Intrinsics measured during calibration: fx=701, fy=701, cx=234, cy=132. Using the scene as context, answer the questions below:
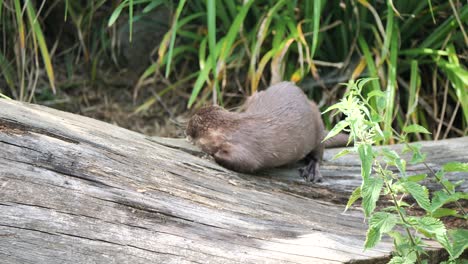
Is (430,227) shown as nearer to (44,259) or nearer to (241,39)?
(44,259)

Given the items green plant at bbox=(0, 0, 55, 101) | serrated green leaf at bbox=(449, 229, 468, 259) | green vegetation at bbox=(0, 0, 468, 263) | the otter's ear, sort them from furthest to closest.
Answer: green plant at bbox=(0, 0, 55, 101)
green vegetation at bbox=(0, 0, 468, 263)
the otter's ear
serrated green leaf at bbox=(449, 229, 468, 259)

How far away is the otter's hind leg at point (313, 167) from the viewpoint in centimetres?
259

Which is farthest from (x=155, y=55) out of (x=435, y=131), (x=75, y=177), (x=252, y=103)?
(x=75, y=177)

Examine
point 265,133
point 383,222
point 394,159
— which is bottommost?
point 265,133

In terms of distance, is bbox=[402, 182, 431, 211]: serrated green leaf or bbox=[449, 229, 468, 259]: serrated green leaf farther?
bbox=[449, 229, 468, 259]: serrated green leaf

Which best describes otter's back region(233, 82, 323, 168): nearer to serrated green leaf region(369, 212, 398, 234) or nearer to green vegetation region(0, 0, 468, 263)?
green vegetation region(0, 0, 468, 263)

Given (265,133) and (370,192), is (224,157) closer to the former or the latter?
(265,133)

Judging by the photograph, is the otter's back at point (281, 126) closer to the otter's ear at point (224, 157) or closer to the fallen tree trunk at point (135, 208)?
the otter's ear at point (224, 157)

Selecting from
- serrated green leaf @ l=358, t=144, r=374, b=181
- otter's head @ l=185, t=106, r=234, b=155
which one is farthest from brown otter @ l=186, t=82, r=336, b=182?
serrated green leaf @ l=358, t=144, r=374, b=181

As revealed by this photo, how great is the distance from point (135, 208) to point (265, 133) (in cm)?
81

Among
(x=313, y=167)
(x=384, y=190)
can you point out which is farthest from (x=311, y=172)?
(x=384, y=190)

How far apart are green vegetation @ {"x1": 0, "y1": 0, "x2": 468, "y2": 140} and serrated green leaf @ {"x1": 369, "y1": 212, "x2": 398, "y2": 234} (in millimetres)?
1274

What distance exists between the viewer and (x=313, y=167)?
105 inches

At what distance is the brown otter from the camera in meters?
2.55
